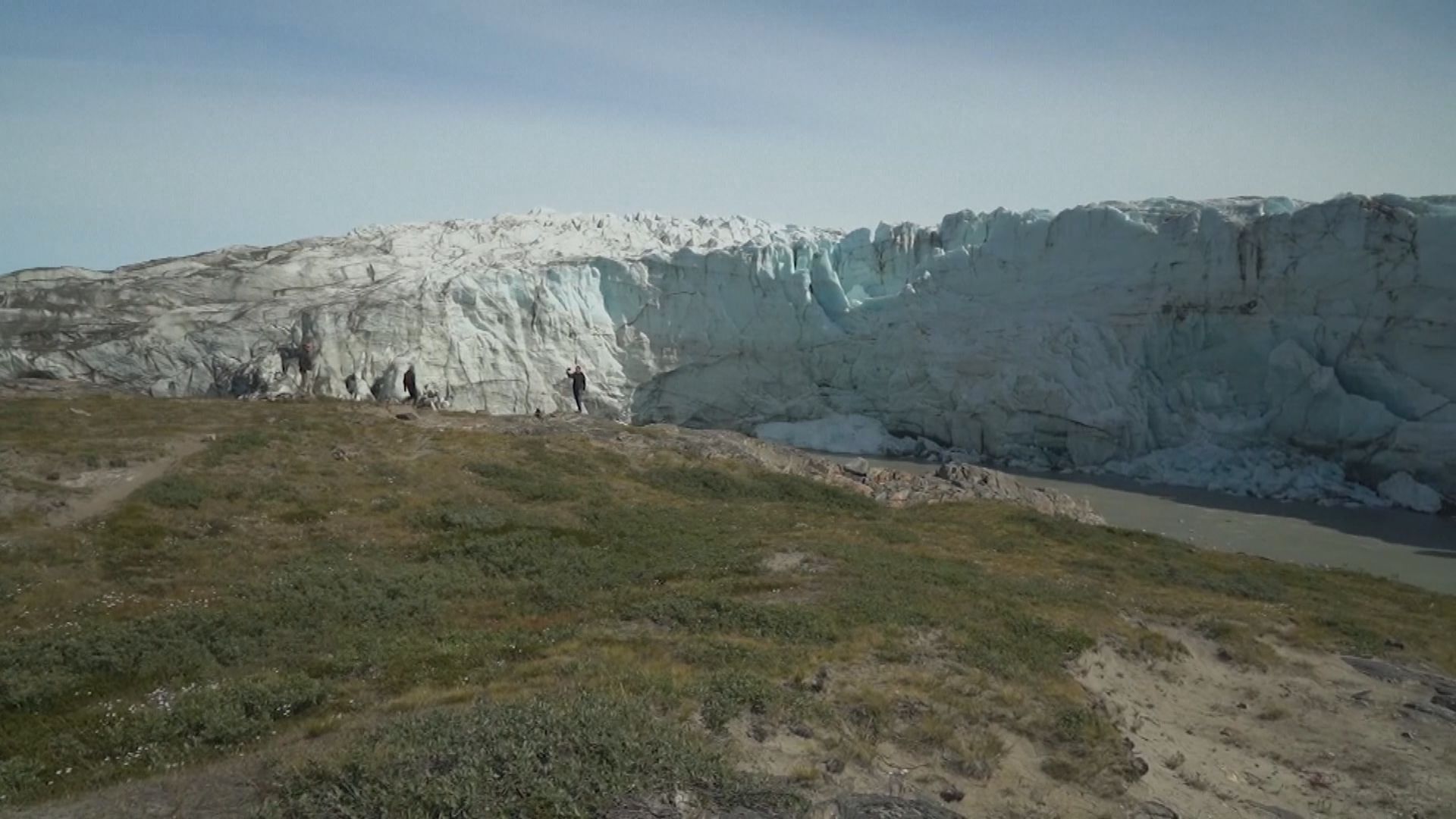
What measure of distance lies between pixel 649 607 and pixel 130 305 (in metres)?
36.2

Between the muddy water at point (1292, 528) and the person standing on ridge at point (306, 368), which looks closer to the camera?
the muddy water at point (1292, 528)

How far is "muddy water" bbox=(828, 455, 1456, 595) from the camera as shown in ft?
70.3

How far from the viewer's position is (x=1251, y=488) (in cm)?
2916

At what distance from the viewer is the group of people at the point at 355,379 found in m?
23.8

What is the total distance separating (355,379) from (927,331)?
21865 millimetres

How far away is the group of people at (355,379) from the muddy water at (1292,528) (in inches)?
543

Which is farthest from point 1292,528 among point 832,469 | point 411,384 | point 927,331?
point 411,384

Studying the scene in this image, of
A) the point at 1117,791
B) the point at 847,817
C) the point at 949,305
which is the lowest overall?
the point at 1117,791

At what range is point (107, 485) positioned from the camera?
13031mm

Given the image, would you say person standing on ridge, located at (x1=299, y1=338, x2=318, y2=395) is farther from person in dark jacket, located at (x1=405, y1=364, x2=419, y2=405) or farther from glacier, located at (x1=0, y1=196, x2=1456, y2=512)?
person in dark jacket, located at (x1=405, y1=364, x2=419, y2=405)

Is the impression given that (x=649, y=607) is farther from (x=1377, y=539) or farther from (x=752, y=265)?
(x=752, y=265)

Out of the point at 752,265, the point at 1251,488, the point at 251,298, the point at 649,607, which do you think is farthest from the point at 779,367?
the point at 649,607

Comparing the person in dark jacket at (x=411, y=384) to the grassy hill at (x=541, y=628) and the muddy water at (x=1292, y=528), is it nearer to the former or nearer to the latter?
the grassy hill at (x=541, y=628)

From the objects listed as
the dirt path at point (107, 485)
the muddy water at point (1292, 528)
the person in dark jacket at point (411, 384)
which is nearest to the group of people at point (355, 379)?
A: the person in dark jacket at point (411, 384)
